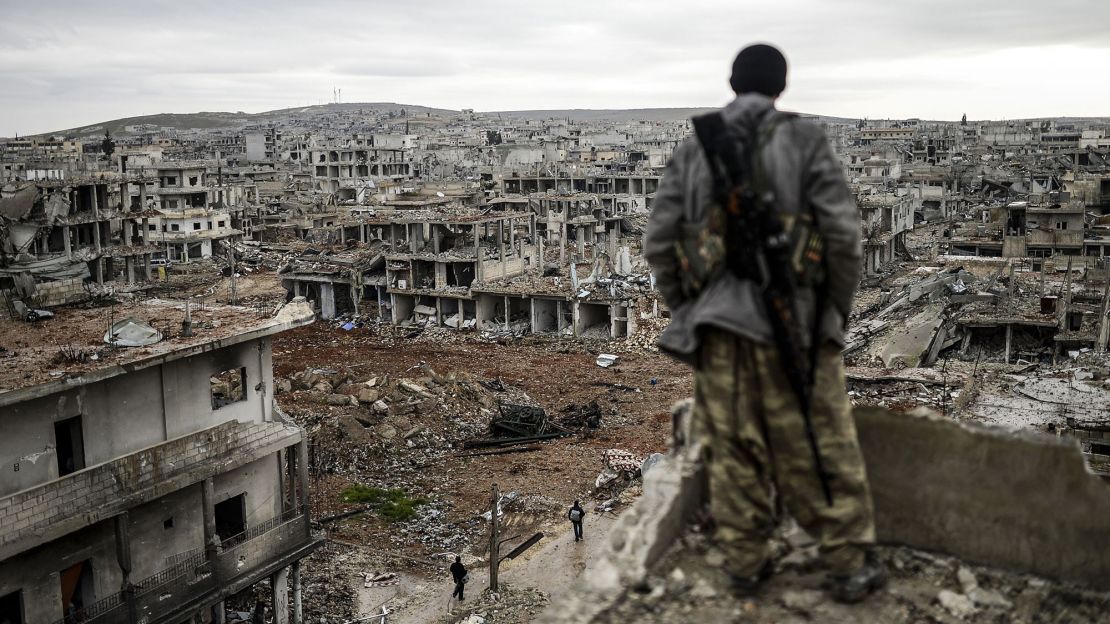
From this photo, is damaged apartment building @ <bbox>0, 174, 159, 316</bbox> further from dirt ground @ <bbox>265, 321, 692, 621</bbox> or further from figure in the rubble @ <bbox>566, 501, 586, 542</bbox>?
figure in the rubble @ <bbox>566, 501, 586, 542</bbox>

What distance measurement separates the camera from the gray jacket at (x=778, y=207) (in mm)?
3875

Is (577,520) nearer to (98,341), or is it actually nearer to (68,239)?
(98,341)

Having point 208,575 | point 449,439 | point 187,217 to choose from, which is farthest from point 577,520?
point 187,217

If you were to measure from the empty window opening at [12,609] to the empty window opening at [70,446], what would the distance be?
1581 mm

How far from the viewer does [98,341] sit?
14062 millimetres

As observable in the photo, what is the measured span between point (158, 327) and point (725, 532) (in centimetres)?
1274

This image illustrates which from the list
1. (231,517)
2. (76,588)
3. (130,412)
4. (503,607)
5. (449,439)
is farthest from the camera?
(449,439)

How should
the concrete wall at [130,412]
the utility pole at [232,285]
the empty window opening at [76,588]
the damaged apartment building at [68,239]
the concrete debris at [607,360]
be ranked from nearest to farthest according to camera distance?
the concrete wall at [130,412]
the empty window opening at [76,588]
the damaged apartment building at [68,239]
the utility pole at [232,285]
the concrete debris at [607,360]

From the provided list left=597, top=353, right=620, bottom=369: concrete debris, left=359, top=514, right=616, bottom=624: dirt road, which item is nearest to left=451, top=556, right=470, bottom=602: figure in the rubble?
left=359, top=514, right=616, bottom=624: dirt road

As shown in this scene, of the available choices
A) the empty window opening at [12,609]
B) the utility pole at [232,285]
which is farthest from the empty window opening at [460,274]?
the empty window opening at [12,609]

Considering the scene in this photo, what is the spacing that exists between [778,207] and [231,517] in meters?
13.7

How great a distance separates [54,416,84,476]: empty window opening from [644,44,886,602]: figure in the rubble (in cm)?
1099

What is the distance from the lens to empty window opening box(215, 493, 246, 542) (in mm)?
15555

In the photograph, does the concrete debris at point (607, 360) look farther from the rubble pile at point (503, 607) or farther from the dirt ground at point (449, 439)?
the rubble pile at point (503, 607)
